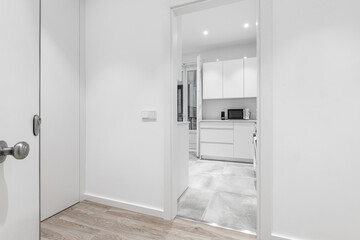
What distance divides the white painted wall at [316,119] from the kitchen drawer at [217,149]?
2865mm

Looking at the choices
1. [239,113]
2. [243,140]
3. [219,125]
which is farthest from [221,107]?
[243,140]

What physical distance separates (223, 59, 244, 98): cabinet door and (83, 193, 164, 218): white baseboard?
136 inches

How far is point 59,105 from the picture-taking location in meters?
1.96

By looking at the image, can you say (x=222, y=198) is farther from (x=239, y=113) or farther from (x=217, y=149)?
(x=239, y=113)

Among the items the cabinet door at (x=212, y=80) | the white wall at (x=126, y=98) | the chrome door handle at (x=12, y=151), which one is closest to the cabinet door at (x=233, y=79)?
the cabinet door at (x=212, y=80)

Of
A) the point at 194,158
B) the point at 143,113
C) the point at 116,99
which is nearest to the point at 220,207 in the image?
the point at 143,113

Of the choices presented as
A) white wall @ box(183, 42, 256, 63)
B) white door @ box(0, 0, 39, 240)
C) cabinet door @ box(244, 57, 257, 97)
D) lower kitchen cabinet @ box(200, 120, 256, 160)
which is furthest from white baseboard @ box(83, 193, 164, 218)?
white wall @ box(183, 42, 256, 63)

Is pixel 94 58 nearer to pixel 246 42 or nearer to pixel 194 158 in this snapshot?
pixel 194 158

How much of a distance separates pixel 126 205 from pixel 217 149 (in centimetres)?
285

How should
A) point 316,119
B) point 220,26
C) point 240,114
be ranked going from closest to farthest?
1. point 316,119
2. point 220,26
3. point 240,114

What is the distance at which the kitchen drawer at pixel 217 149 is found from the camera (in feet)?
14.2

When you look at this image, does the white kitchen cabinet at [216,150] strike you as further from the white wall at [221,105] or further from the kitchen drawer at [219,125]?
the white wall at [221,105]

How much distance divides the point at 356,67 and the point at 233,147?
317cm

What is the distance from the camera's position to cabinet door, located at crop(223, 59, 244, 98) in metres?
4.43
